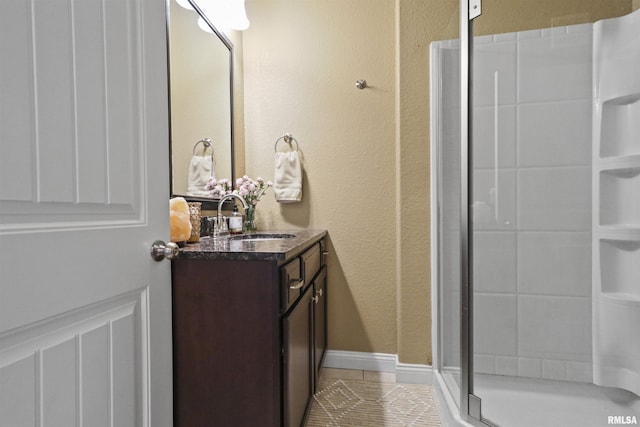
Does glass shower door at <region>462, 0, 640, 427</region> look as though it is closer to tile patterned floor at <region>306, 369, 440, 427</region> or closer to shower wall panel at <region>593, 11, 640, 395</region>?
shower wall panel at <region>593, 11, 640, 395</region>

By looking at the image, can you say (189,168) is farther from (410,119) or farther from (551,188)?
(551,188)

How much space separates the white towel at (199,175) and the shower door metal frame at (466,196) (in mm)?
1237

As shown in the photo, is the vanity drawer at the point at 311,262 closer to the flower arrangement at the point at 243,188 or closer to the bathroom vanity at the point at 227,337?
the bathroom vanity at the point at 227,337

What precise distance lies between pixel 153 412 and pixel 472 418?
120cm

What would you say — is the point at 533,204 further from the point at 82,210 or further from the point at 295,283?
the point at 82,210

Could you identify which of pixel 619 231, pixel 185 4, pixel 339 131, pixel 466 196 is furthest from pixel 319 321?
pixel 185 4

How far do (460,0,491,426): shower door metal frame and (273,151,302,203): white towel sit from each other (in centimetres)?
99

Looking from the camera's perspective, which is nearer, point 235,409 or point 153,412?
point 153,412

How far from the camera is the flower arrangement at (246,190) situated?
178 cm

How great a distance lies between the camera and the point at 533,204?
156 centimetres

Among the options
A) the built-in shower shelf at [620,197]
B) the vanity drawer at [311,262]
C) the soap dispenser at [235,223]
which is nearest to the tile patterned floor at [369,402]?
the vanity drawer at [311,262]

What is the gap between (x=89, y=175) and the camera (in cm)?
64

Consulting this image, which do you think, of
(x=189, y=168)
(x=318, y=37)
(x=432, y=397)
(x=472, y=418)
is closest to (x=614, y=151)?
(x=472, y=418)

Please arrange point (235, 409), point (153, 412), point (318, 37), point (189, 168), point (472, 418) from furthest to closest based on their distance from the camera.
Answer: point (318, 37) → point (189, 168) → point (472, 418) → point (235, 409) → point (153, 412)
